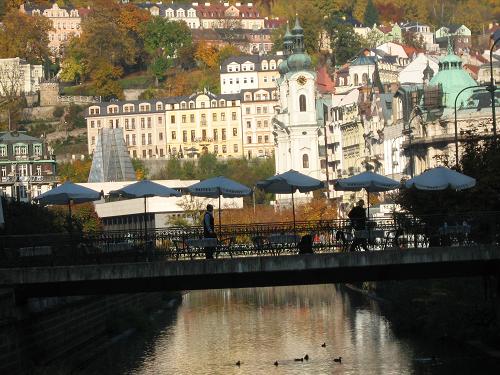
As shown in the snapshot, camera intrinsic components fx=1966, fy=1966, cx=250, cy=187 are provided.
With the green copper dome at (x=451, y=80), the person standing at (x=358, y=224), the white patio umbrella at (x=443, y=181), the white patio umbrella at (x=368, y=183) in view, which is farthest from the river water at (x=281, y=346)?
the green copper dome at (x=451, y=80)

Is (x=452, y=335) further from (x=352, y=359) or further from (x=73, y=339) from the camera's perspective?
(x=73, y=339)

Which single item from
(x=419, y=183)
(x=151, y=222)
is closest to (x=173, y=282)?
(x=419, y=183)

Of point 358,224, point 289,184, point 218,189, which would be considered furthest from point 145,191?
point 358,224

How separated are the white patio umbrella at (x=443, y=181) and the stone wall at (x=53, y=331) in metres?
15.3

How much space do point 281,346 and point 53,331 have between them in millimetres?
15827

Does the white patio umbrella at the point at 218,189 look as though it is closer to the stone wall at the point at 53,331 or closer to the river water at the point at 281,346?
the stone wall at the point at 53,331

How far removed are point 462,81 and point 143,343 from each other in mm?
96154

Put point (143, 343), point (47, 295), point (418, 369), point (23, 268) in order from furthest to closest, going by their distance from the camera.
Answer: point (143, 343) < point (418, 369) < point (47, 295) < point (23, 268)

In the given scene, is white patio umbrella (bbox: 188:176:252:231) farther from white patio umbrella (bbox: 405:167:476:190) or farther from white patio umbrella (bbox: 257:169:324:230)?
white patio umbrella (bbox: 405:167:476:190)

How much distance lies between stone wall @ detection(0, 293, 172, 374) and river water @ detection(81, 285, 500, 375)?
1.55 metres

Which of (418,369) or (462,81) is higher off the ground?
(462,81)

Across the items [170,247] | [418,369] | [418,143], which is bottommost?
[418,369]

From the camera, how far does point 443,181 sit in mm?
70750

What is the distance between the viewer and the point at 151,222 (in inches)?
7854
